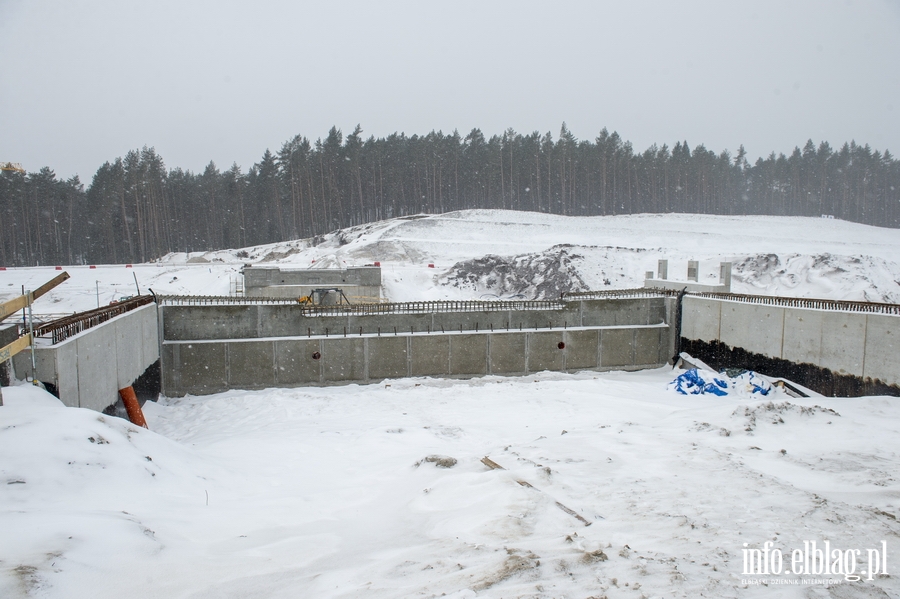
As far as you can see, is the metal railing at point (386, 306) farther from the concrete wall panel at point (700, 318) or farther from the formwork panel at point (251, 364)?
the concrete wall panel at point (700, 318)

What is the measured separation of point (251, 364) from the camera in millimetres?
15492

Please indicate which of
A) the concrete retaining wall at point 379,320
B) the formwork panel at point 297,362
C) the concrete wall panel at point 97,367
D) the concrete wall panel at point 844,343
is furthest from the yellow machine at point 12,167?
the concrete wall panel at point 844,343

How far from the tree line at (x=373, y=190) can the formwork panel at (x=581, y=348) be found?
48515mm

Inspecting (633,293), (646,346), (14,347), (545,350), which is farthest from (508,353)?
(14,347)

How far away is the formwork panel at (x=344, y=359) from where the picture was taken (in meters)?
16.0

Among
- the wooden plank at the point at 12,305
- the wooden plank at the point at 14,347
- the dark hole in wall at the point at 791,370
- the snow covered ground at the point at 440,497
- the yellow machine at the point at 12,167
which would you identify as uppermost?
the yellow machine at the point at 12,167

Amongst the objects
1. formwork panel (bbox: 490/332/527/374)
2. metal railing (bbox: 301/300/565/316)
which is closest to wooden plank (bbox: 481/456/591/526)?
metal railing (bbox: 301/300/565/316)

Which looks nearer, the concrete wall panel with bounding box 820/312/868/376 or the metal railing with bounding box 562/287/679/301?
the concrete wall panel with bounding box 820/312/868/376

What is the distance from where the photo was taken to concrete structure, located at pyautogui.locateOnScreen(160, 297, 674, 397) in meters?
15.3

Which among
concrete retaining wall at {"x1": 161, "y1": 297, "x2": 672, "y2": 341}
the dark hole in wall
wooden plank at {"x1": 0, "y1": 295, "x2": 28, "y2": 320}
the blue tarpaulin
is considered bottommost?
the blue tarpaulin

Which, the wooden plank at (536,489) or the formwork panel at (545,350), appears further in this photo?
the formwork panel at (545,350)

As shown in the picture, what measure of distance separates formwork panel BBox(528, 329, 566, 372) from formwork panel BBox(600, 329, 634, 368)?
159 cm

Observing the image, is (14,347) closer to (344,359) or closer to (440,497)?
(440,497)

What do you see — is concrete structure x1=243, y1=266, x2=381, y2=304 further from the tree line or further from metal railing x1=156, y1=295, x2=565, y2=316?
the tree line
